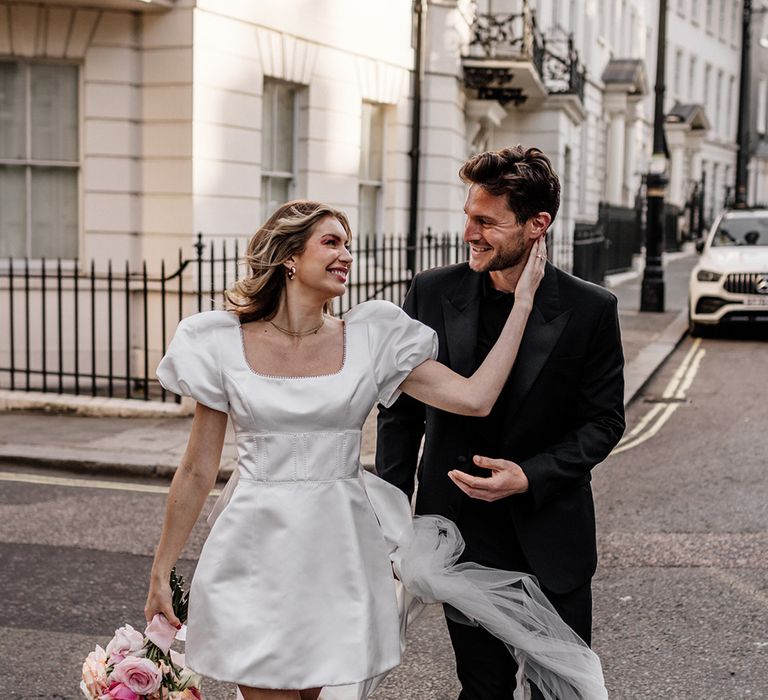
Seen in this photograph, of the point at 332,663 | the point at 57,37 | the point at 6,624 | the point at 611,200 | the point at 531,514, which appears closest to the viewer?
the point at 332,663

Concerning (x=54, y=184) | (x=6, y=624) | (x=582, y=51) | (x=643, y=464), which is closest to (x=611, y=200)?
(x=582, y=51)

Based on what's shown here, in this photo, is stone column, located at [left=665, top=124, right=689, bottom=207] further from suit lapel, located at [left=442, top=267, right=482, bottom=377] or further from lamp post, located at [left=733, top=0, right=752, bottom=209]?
suit lapel, located at [left=442, top=267, right=482, bottom=377]

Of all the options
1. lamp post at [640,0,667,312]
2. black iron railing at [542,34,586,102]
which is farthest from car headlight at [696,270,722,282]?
black iron railing at [542,34,586,102]

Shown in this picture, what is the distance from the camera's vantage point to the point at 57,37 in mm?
12078

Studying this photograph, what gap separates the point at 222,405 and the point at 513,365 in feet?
2.41

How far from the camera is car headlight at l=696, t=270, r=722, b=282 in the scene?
54.0 ft

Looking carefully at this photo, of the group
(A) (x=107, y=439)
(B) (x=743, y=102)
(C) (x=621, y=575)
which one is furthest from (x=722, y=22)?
(C) (x=621, y=575)

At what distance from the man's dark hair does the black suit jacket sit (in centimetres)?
24

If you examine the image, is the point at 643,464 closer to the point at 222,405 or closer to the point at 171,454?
the point at 171,454

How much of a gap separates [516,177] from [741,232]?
15.6 meters

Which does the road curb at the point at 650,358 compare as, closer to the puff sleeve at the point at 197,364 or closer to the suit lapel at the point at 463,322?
the suit lapel at the point at 463,322

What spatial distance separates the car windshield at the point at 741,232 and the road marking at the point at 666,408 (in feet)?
7.70

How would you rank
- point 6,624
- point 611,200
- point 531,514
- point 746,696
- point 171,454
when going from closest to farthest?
point 531,514 → point 746,696 → point 6,624 → point 171,454 → point 611,200

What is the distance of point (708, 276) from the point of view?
16516 millimetres
